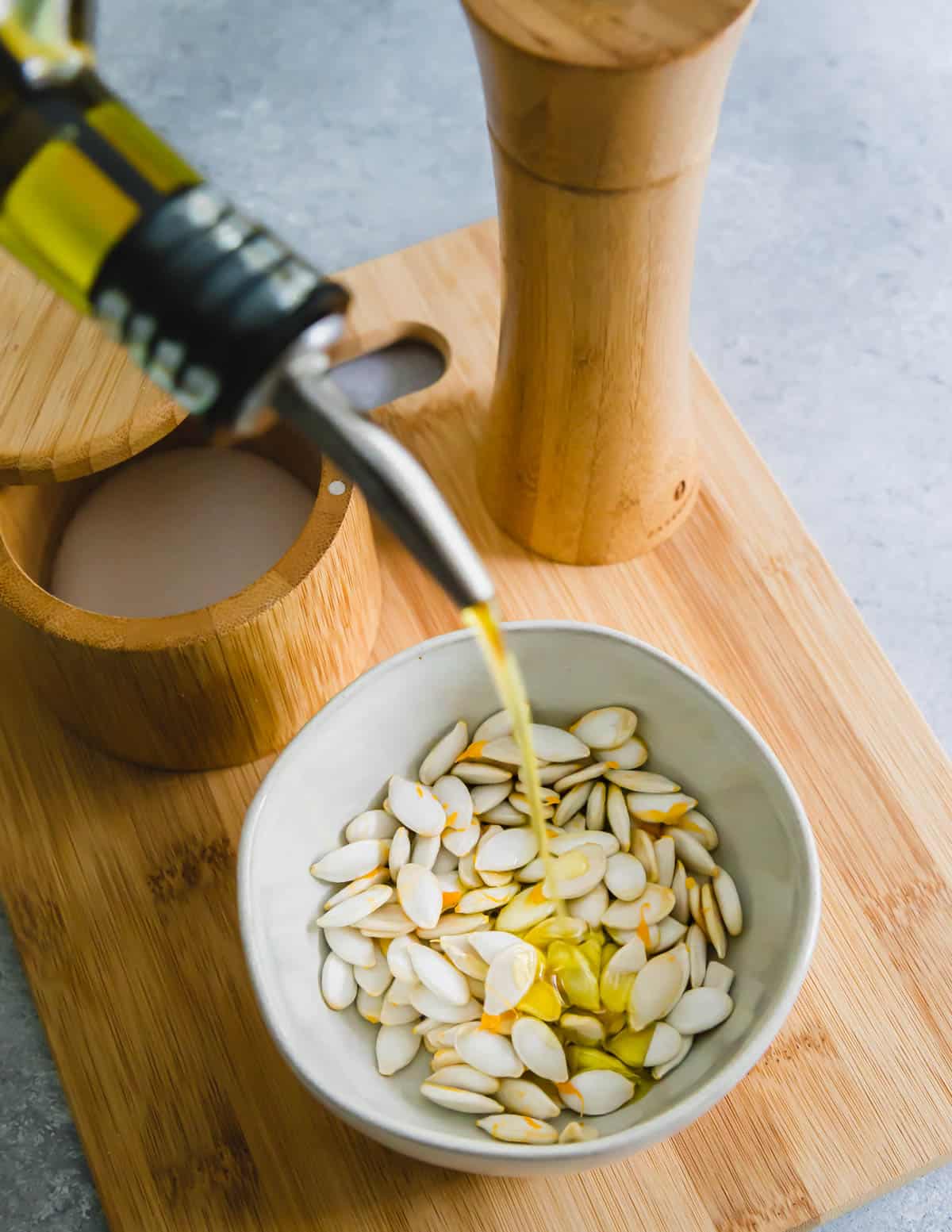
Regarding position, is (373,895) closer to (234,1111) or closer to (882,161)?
(234,1111)

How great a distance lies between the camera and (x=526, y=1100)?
44 centimetres

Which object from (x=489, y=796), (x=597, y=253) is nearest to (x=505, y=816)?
(x=489, y=796)

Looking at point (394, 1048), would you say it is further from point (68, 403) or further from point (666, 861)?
point (68, 403)

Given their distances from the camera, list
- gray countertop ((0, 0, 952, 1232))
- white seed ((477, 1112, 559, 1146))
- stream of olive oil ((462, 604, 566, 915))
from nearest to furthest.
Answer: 1. stream of olive oil ((462, 604, 566, 915))
2. white seed ((477, 1112, 559, 1146))
3. gray countertop ((0, 0, 952, 1232))

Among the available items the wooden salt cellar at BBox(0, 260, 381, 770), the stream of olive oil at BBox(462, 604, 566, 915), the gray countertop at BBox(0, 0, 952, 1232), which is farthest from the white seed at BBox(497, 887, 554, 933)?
the gray countertop at BBox(0, 0, 952, 1232)

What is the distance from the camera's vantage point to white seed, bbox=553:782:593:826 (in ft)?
1.65

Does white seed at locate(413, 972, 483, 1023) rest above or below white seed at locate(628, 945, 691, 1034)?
above

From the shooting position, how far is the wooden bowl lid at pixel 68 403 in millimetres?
476

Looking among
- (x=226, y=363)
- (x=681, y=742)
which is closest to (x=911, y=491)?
(x=681, y=742)

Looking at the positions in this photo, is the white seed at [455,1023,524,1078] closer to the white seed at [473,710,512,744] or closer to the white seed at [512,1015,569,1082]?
the white seed at [512,1015,569,1082]

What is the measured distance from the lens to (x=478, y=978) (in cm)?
47

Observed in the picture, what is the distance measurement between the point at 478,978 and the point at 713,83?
0.32 metres

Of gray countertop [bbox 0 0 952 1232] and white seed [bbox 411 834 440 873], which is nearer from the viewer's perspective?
white seed [bbox 411 834 440 873]

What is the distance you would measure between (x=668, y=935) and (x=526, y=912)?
53 millimetres
